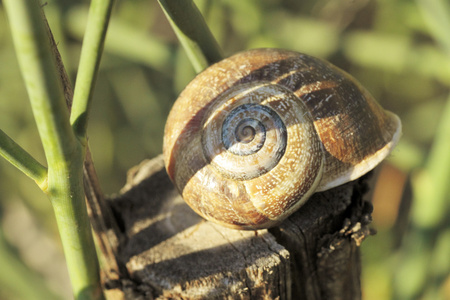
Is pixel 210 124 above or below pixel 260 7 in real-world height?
below

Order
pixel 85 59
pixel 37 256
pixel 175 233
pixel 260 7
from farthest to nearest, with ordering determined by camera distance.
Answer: pixel 37 256
pixel 260 7
pixel 175 233
pixel 85 59

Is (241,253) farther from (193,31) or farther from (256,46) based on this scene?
(256,46)

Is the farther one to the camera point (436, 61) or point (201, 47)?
point (436, 61)

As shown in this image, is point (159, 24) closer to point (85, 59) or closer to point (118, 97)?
point (118, 97)

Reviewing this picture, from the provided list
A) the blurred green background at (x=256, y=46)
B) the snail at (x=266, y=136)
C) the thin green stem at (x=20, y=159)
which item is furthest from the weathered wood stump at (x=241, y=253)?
the blurred green background at (x=256, y=46)

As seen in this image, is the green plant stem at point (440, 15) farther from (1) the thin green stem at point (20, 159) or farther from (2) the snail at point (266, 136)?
(1) the thin green stem at point (20, 159)

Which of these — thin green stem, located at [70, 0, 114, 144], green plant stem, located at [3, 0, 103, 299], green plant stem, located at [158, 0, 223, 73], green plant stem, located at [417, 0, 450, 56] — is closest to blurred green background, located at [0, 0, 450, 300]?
green plant stem, located at [417, 0, 450, 56]

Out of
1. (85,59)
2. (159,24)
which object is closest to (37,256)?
(159,24)

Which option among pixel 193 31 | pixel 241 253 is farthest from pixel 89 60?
pixel 241 253
